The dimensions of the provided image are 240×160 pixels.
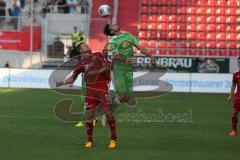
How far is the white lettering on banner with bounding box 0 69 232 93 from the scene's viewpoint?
30.7 metres

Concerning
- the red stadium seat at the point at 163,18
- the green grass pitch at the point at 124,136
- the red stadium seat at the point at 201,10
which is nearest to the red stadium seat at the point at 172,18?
the red stadium seat at the point at 163,18

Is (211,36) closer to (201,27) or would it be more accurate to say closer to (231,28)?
(201,27)

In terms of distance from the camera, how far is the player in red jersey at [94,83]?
43.2 ft

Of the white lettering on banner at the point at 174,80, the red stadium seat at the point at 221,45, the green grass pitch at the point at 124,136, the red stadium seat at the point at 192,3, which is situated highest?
the red stadium seat at the point at 192,3

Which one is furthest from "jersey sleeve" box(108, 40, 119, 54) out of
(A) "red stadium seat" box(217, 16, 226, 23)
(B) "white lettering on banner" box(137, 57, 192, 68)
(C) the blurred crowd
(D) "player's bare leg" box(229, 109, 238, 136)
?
(A) "red stadium seat" box(217, 16, 226, 23)

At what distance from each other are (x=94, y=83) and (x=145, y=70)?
60.8ft

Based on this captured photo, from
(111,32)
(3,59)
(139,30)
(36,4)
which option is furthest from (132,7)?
(111,32)

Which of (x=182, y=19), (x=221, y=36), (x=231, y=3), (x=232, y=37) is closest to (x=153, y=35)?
(x=182, y=19)

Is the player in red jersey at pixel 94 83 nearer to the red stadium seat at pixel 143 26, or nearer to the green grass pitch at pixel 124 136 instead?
the green grass pitch at pixel 124 136

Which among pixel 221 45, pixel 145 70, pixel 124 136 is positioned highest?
pixel 221 45

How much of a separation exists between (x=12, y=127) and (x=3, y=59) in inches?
771

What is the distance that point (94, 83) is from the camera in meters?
13.2

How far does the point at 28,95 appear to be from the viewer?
26562 millimetres

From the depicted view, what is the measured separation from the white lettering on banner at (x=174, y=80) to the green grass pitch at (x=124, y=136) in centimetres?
741
